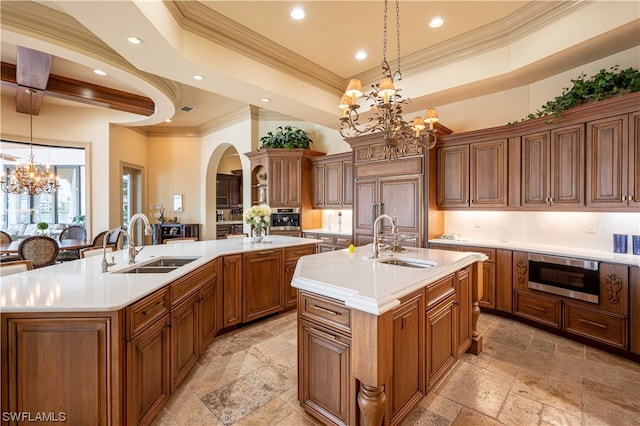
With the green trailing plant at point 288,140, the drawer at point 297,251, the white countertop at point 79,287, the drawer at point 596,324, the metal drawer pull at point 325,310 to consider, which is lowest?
the drawer at point 596,324

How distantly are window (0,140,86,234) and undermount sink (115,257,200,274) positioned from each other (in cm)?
539

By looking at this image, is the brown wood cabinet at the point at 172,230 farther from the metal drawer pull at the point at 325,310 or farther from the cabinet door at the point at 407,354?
the cabinet door at the point at 407,354

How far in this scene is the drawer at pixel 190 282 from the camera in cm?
207

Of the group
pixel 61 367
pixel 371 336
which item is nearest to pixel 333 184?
pixel 371 336

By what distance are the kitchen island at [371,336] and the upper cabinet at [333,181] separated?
3.40 m

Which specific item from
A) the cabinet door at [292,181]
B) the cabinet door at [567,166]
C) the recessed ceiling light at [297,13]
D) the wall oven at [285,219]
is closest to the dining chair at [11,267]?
the recessed ceiling light at [297,13]

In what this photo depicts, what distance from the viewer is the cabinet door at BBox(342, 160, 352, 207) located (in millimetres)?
5512

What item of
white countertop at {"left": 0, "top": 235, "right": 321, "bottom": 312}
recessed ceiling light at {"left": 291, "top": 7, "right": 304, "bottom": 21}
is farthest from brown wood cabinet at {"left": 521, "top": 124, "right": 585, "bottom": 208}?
white countertop at {"left": 0, "top": 235, "right": 321, "bottom": 312}

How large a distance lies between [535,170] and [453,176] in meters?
1.01

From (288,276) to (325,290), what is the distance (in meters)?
2.19

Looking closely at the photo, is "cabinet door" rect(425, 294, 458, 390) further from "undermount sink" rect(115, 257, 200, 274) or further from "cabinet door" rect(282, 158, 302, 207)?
"cabinet door" rect(282, 158, 302, 207)

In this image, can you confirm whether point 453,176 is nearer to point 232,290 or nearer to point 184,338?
point 232,290

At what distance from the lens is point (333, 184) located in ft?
19.1

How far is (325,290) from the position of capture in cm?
166
